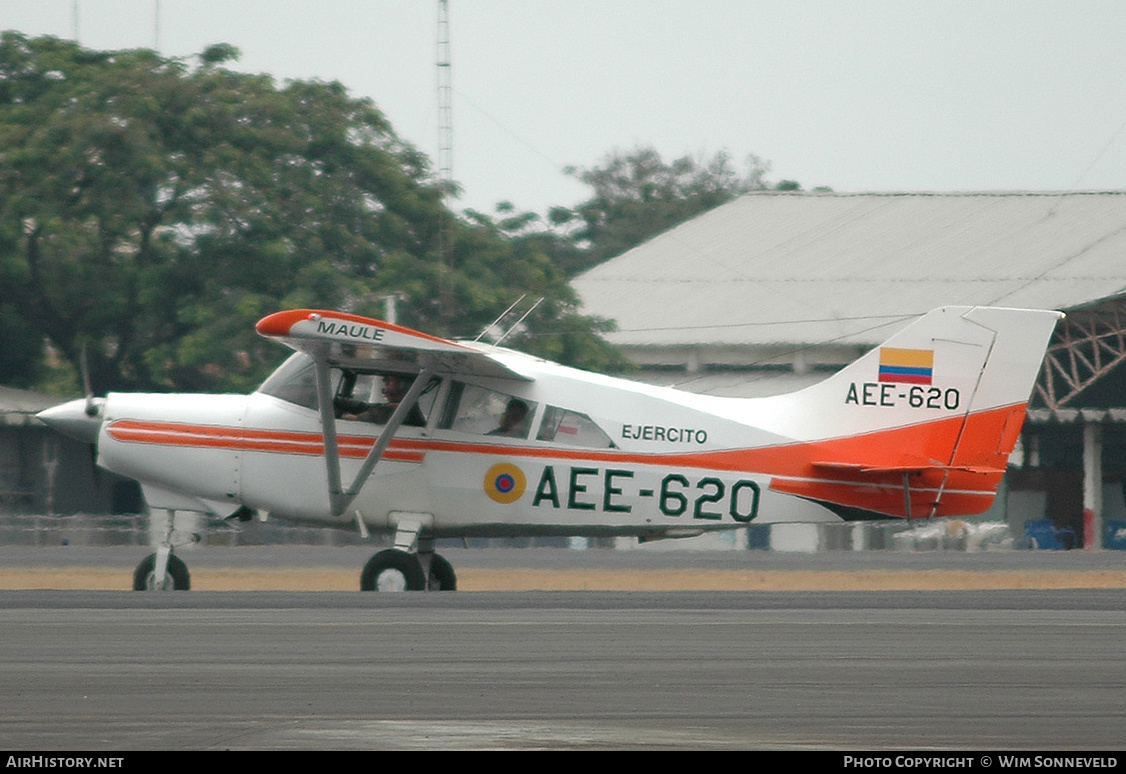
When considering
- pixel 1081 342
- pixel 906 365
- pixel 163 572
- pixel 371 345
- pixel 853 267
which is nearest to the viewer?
pixel 371 345

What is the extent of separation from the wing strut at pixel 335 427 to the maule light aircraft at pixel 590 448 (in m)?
0.02

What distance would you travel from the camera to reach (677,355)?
40438mm

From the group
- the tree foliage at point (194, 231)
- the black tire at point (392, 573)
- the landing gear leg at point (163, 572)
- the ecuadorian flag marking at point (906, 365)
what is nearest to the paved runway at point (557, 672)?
the black tire at point (392, 573)

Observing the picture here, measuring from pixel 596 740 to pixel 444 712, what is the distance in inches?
A: 40.8

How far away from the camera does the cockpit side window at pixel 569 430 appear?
15453mm

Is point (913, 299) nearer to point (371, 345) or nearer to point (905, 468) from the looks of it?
point (905, 468)

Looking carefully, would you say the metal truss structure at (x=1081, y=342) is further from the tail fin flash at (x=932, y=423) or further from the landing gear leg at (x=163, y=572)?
the landing gear leg at (x=163, y=572)

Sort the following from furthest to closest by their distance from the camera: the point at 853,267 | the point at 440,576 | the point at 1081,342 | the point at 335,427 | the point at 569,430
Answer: the point at 853,267 < the point at 1081,342 < the point at 440,576 < the point at 569,430 < the point at 335,427

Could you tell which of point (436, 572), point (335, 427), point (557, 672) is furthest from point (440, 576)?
point (557, 672)

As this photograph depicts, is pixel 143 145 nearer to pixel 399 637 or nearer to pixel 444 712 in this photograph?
pixel 399 637

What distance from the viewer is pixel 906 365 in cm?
1559

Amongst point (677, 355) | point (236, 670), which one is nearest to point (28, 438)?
point (677, 355)

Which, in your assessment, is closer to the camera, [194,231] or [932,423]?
[932,423]

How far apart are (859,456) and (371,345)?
15.7 feet
